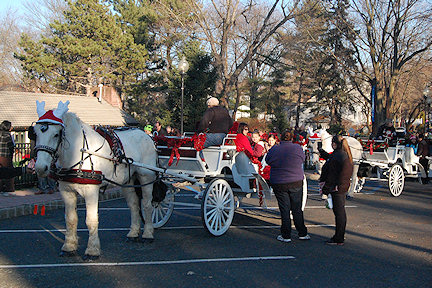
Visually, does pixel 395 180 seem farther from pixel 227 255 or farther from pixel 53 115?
pixel 53 115

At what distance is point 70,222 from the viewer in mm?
6129

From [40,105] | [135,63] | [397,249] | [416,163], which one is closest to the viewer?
[40,105]

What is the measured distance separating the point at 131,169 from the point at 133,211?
2.49ft

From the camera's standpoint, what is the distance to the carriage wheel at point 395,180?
12.9 metres

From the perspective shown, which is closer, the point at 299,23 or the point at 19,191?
the point at 19,191

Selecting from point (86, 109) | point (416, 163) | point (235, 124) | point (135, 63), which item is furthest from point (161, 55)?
point (235, 124)

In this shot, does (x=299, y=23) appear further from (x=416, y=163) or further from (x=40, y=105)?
(x=40, y=105)

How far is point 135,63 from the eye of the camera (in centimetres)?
3909

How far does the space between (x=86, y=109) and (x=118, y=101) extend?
6174 millimetres

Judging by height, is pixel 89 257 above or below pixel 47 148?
below

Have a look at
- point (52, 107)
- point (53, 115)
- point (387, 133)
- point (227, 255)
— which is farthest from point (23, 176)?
point (52, 107)

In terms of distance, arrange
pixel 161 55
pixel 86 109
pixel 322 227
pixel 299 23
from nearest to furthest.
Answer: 1. pixel 322 227
2. pixel 299 23
3. pixel 86 109
4. pixel 161 55

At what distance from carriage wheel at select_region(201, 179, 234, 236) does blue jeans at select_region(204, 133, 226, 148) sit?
0.87 metres

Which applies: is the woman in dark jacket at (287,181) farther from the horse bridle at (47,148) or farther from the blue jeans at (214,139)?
the horse bridle at (47,148)
